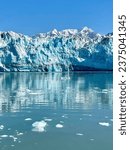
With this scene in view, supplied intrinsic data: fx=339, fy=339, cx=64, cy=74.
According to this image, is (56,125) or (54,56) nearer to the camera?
(56,125)

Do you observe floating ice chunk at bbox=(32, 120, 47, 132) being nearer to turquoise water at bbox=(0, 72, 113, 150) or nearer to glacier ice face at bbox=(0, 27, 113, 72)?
turquoise water at bbox=(0, 72, 113, 150)

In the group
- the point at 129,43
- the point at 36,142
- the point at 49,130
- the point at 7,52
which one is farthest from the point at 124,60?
the point at 7,52

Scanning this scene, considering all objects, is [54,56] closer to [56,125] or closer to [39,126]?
[56,125]

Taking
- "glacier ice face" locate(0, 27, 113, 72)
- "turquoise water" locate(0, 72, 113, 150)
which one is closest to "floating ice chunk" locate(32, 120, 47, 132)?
"turquoise water" locate(0, 72, 113, 150)

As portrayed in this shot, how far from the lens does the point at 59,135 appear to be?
725 centimetres

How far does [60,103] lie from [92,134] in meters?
5.28

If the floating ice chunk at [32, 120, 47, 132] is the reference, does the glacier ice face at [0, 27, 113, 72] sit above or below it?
above

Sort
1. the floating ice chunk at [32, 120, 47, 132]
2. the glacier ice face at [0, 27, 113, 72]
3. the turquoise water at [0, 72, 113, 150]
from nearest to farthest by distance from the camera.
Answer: the turquoise water at [0, 72, 113, 150] < the floating ice chunk at [32, 120, 47, 132] < the glacier ice face at [0, 27, 113, 72]

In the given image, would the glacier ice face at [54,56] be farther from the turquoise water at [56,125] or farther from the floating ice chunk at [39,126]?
the floating ice chunk at [39,126]

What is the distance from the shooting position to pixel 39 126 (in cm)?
814

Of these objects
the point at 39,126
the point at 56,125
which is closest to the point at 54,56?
the point at 56,125

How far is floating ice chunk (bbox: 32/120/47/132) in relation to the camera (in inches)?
307

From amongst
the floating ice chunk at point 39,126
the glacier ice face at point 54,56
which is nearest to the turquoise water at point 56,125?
the floating ice chunk at point 39,126

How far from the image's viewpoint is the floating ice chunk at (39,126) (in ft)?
25.6
